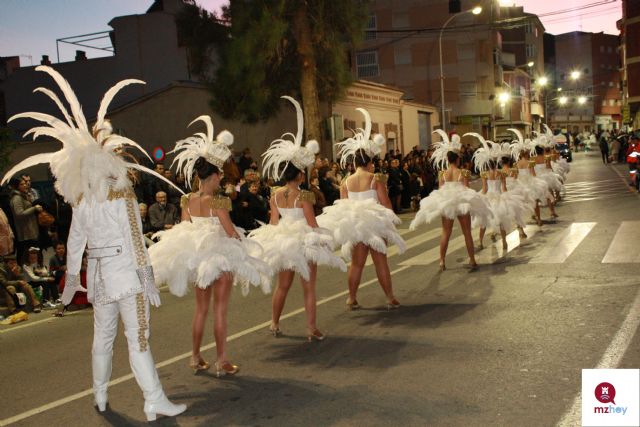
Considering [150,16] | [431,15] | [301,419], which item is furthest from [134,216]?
[431,15]

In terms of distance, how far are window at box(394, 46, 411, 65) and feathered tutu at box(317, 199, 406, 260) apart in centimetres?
5388

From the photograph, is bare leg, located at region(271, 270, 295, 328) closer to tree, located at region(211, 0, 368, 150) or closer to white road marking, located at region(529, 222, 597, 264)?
white road marking, located at region(529, 222, 597, 264)

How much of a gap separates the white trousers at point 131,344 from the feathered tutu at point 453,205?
6534 mm

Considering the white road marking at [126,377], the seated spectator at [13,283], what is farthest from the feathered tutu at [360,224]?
the seated spectator at [13,283]

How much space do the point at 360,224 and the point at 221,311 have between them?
267cm

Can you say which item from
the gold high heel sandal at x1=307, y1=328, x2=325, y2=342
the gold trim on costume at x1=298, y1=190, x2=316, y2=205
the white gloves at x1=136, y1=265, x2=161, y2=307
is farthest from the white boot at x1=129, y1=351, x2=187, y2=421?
the gold trim on costume at x1=298, y1=190, x2=316, y2=205

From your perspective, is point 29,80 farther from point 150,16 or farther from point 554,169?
point 554,169

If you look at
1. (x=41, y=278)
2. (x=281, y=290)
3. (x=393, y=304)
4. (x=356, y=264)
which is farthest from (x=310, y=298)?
(x=41, y=278)

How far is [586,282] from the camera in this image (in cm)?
967

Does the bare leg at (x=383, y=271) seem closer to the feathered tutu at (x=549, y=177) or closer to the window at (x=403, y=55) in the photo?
the feathered tutu at (x=549, y=177)

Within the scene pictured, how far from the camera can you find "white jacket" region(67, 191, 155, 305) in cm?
564

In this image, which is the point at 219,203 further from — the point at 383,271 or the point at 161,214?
the point at 161,214

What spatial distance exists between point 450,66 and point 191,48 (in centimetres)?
4014

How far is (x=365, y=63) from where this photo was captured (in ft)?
199
